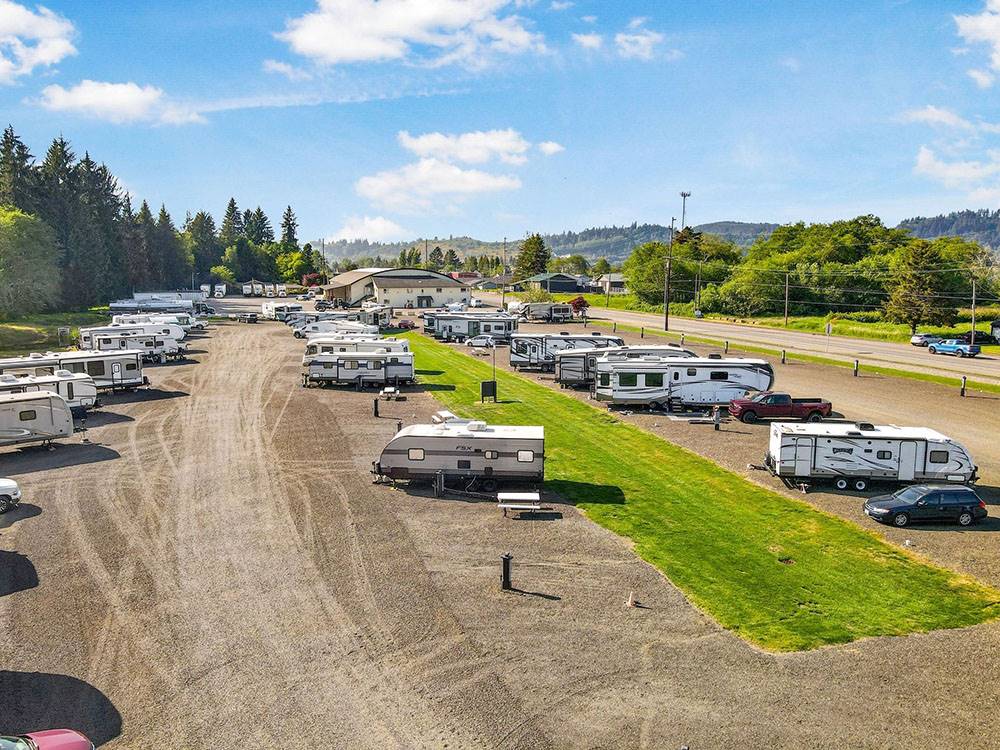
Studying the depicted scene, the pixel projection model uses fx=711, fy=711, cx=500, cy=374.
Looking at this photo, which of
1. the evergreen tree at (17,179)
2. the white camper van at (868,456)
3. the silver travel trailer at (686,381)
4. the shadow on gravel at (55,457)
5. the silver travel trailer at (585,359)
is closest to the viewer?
the white camper van at (868,456)

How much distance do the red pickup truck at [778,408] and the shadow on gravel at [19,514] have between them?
106 feet

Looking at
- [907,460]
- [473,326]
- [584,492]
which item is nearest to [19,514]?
[584,492]

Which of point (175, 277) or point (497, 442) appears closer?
point (497, 442)

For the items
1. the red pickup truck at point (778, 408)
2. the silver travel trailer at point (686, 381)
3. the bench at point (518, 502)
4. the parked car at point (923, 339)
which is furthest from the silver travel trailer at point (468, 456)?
the parked car at point (923, 339)

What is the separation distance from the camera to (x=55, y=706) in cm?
1420

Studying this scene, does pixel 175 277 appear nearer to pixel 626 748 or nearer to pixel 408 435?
pixel 408 435

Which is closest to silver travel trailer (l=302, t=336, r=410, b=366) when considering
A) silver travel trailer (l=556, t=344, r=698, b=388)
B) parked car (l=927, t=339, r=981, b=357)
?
silver travel trailer (l=556, t=344, r=698, b=388)

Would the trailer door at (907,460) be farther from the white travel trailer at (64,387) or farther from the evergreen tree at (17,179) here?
the evergreen tree at (17,179)

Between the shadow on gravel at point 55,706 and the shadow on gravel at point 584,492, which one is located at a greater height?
the shadow on gravel at point 584,492

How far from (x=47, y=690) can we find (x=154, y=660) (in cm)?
202

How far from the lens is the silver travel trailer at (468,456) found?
26.6 meters

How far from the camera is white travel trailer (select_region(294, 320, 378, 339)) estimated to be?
231 feet

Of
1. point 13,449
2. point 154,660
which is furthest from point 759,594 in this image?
point 13,449

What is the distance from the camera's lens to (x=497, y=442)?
2648cm
